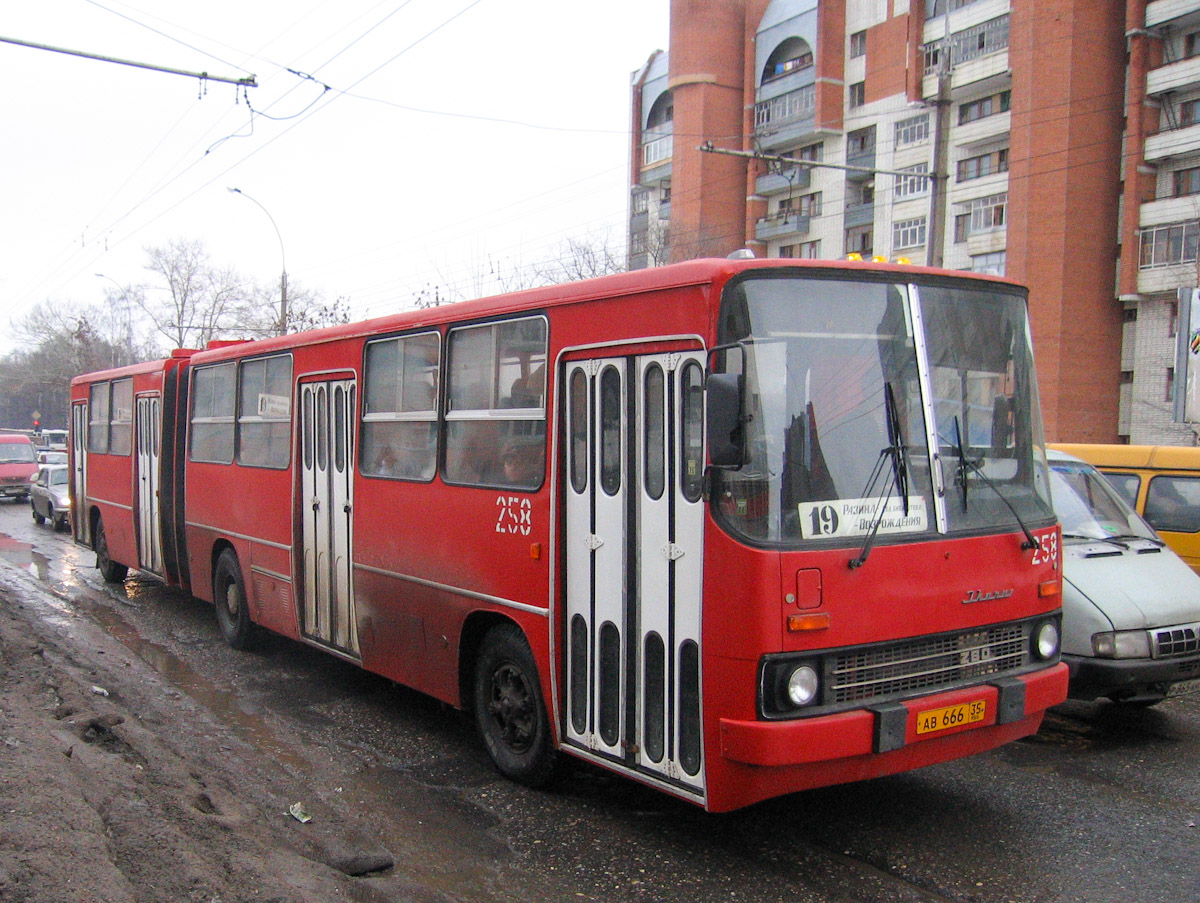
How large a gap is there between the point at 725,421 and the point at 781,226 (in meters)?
48.2

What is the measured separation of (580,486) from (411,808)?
2065mm

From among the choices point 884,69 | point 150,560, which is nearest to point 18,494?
point 150,560

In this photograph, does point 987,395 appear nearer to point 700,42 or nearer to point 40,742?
point 40,742

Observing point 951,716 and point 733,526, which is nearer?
point 733,526

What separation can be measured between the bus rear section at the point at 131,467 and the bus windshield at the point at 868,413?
29.4ft

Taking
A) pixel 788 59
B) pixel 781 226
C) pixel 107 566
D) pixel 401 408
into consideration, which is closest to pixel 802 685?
pixel 401 408

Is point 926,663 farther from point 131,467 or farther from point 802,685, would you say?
point 131,467

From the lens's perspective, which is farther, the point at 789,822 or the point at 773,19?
the point at 773,19

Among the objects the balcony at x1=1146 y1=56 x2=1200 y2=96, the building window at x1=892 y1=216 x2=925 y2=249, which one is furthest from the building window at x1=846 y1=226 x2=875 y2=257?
the balcony at x1=1146 y1=56 x2=1200 y2=96

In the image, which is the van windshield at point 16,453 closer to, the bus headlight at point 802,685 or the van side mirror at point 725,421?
the van side mirror at point 725,421

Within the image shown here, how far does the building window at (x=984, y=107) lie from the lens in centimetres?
4125

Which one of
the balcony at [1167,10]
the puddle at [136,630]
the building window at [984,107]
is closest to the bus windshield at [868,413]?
the puddle at [136,630]

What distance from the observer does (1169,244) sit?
3631 centimetres

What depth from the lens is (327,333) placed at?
8406 millimetres
